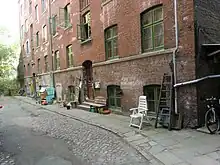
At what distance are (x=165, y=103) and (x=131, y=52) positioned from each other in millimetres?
2913

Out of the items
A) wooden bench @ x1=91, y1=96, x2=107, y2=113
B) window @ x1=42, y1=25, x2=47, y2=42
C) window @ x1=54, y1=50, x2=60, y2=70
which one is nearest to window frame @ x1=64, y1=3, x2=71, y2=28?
window @ x1=54, y1=50, x2=60, y2=70

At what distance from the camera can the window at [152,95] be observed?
381 inches

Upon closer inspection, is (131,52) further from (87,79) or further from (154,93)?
(87,79)

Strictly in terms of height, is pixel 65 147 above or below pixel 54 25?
below

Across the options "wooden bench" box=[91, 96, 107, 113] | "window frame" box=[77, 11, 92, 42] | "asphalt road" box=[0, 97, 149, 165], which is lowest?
"asphalt road" box=[0, 97, 149, 165]

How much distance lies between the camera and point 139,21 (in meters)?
10.2

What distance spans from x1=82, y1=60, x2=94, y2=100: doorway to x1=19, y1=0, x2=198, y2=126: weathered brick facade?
1.36 feet

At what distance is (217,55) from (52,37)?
1635 centimetres

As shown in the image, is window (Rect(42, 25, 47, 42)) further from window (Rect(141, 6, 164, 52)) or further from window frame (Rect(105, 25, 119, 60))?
window (Rect(141, 6, 164, 52))

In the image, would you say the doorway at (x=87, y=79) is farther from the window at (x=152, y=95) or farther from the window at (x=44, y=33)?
the window at (x=44, y=33)

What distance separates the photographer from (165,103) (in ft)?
29.8

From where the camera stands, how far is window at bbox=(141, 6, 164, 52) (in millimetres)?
9305

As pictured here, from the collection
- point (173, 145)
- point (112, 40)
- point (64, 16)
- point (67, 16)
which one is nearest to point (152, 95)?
point (173, 145)

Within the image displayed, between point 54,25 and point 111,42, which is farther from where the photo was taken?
point 54,25
